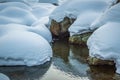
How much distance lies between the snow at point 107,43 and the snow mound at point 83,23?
1.93 m

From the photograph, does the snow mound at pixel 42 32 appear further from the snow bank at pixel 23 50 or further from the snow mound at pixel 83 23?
the snow bank at pixel 23 50

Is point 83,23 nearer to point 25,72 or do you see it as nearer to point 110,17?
point 110,17

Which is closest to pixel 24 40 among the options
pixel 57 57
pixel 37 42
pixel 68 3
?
pixel 37 42

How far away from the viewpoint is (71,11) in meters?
12.4

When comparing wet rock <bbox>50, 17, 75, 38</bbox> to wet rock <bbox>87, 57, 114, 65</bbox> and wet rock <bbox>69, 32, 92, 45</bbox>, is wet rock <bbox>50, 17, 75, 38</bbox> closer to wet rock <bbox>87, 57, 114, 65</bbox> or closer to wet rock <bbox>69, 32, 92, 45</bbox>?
wet rock <bbox>69, 32, 92, 45</bbox>

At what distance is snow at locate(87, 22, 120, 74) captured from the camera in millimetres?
8359

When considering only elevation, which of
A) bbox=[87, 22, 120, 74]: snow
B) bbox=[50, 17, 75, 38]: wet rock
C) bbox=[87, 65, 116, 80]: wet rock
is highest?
bbox=[87, 22, 120, 74]: snow

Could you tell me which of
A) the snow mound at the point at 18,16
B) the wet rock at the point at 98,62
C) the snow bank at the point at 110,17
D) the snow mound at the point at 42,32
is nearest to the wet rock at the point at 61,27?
the snow mound at the point at 42,32

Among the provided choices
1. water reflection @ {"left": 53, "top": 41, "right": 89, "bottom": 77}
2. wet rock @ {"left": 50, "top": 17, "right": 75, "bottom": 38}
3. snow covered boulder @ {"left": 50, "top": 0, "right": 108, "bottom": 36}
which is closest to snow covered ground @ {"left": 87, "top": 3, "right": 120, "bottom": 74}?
water reflection @ {"left": 53, "top": 41, "right": 89, "bottom": 77}

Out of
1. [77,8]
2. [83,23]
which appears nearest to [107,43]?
[83,23]

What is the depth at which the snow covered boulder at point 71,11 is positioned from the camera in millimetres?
12148

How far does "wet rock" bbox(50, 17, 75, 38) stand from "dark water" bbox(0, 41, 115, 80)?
8.38 feet

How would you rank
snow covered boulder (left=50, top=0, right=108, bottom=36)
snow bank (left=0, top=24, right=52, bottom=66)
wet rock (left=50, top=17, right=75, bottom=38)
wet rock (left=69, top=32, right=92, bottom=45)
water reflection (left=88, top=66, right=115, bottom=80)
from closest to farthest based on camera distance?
1. water reflection (left=88, top=66, right=115, bottom=80)
2. snow bank (left=0, top=24, right=52, bottom=66)
3. wet rock (left=69, top=32, right=92, bottom=45)
4. snow covered boulder (left=50, top=0, right=108, bottom=36)
5. wet rock (left=50, top=17, right=75, bottom=38)

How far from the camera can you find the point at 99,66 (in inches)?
347
